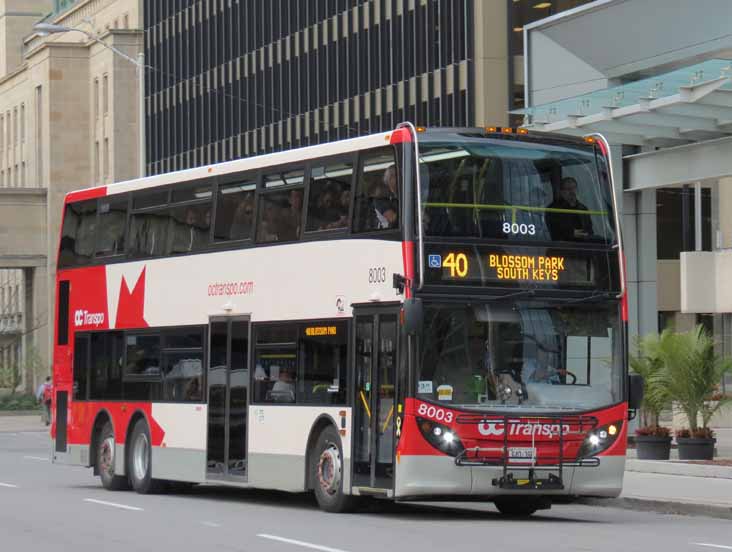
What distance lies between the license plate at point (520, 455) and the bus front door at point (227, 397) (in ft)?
14.8

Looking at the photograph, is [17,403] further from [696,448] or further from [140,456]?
[140,456]

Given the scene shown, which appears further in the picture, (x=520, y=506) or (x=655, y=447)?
(x=655, y=447)

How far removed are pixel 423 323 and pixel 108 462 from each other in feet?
28.4

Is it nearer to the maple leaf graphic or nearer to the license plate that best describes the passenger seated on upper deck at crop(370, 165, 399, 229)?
the license plate

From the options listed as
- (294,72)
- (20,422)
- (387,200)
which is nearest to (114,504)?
(387,200)

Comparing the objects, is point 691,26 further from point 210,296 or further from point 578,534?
point 578,534

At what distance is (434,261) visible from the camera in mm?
20109

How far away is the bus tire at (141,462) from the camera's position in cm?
2608

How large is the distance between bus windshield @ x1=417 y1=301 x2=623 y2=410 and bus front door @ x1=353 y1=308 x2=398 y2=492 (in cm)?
52

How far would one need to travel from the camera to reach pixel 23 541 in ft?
57.7

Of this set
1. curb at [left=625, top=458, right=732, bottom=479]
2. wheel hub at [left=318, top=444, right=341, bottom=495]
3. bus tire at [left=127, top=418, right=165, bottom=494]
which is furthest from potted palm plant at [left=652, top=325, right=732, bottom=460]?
wheel hub at [left=318, top=444, right=341, bottom=495]

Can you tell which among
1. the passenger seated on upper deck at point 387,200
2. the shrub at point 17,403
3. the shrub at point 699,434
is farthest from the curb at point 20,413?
the passenger seated on upper deck at point 387,200

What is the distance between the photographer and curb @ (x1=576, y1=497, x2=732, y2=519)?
21.5 meters

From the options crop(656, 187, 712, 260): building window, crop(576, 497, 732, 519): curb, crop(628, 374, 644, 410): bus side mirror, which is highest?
crop(656, 187, 712, 260): building window
